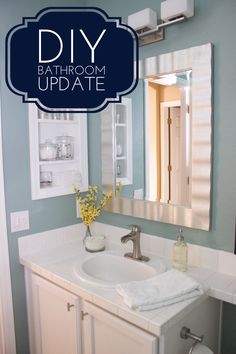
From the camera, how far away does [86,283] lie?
55.6 inches

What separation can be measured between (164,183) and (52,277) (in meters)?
0.80

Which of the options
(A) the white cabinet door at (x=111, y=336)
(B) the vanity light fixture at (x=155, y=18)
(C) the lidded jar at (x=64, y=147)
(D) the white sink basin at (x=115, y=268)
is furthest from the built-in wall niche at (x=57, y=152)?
(A) the white cabinet door at (x=111, y=336)

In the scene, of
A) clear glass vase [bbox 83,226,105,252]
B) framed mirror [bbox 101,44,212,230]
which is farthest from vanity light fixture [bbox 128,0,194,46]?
clear glass vase [bbox 83,226,105,252]

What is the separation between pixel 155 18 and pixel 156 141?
67 cm

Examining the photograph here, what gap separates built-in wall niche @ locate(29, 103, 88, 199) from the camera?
1824 millimetres

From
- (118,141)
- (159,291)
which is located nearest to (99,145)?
(118,141)

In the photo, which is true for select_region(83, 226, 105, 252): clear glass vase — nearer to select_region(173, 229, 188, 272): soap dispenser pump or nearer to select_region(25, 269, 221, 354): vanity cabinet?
select_region(25, 269, 221, 354): vanity cabinet

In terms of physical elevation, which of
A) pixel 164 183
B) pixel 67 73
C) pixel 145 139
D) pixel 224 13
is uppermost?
pixel 224 13

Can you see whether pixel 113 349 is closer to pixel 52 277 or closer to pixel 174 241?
pixel 52 277

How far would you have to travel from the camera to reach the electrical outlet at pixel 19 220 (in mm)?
1751

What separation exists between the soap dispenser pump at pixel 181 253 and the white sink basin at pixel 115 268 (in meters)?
0.09

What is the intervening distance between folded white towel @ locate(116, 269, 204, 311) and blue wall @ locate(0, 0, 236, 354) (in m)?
0.32

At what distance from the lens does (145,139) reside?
1.77 meters

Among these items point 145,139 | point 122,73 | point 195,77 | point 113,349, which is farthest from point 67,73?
point 113,349
